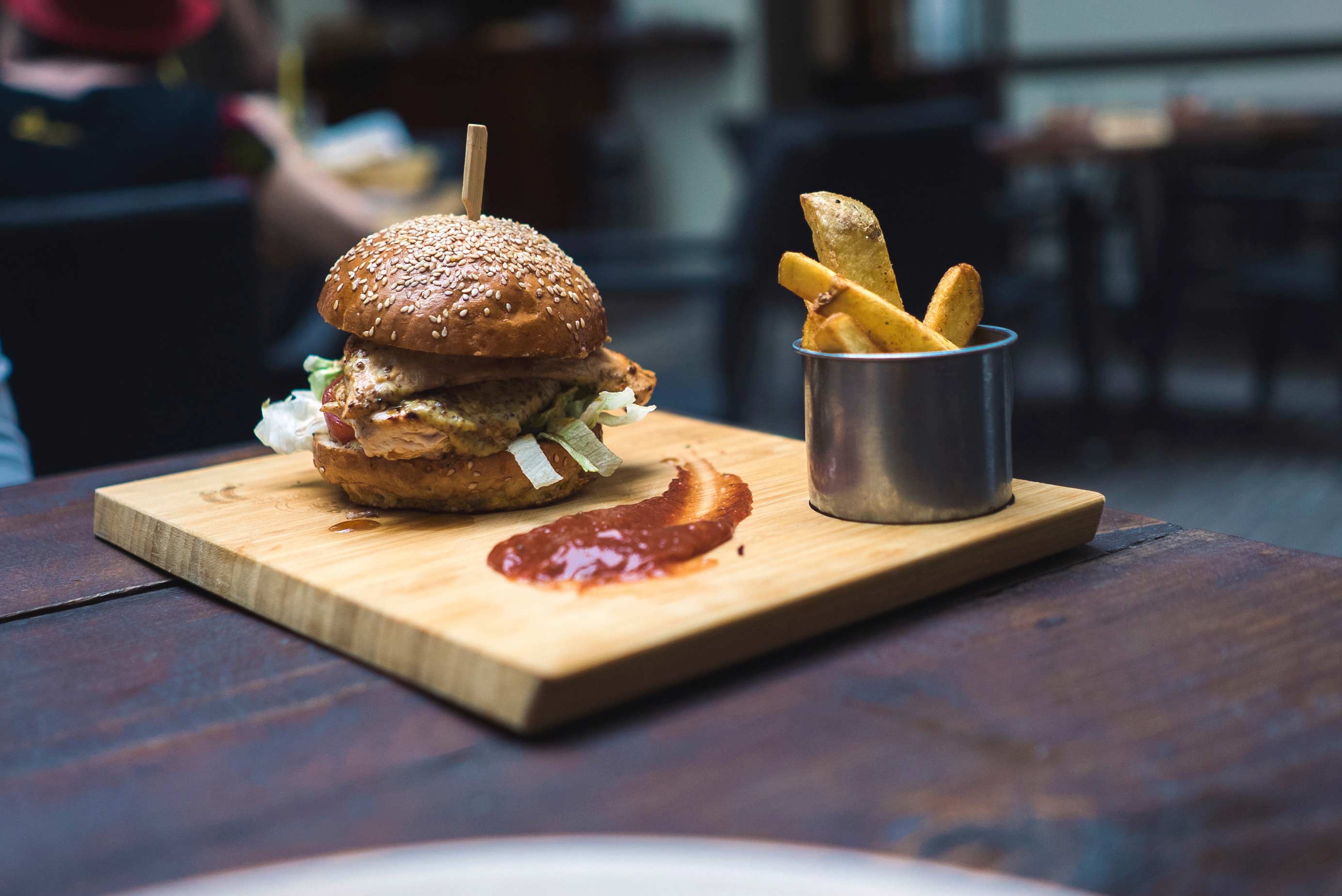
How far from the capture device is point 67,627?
1.12 m

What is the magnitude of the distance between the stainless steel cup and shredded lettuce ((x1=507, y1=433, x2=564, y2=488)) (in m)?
0.32

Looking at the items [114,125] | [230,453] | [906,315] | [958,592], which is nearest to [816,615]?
[958,592]

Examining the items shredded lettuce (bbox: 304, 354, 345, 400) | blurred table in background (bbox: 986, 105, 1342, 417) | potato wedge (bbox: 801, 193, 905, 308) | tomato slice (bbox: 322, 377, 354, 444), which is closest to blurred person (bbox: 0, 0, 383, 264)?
shredded lettuce (bbox: 304, 354, 345, 400)

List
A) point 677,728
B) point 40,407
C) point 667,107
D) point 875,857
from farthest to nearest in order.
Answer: point 667,107
point 40,407
point 677,728
point 875,857

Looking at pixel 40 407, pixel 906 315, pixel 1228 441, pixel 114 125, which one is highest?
pixel 114 125

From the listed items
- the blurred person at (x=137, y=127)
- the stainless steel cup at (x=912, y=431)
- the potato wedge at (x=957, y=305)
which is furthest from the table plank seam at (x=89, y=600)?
the blurred person at (x=137, y=127)

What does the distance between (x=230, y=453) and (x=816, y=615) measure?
3.88 feet

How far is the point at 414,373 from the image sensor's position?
1.40m

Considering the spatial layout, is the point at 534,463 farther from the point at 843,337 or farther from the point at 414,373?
the point at 843,337

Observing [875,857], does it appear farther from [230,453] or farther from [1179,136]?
[1179,136]

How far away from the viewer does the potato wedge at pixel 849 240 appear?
1228 millimetres

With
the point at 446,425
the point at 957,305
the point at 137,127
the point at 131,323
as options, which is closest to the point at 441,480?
the point at 446,425

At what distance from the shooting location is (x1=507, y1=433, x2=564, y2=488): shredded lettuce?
1361 millimetres

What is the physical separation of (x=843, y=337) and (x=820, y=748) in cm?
47
